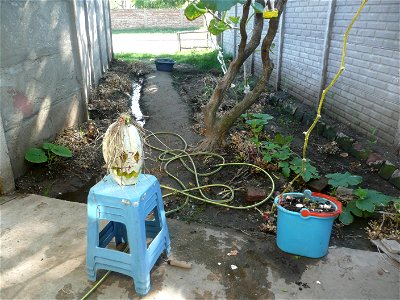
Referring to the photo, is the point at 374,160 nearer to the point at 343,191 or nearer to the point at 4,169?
the point at 343,191

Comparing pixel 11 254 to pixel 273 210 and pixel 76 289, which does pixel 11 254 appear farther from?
pixel 273 210

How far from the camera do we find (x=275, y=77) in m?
7.72

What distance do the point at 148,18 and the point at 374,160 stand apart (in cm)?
2531

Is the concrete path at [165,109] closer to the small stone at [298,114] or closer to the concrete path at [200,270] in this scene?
the small stone at [298,114]

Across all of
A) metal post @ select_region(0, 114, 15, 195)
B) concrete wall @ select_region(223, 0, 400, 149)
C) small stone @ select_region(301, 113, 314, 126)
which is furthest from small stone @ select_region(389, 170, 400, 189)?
metal post @ select_region(0, 114, 15, 195)

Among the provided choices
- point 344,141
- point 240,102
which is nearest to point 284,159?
point 240,102

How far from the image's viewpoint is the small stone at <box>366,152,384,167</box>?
4.06m

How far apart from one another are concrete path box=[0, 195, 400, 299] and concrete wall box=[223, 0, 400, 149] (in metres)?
2.39

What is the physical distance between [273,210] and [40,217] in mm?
2107

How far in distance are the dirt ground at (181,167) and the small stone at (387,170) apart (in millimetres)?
64

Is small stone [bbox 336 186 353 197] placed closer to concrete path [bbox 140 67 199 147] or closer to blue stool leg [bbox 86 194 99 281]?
concrete path [bbox 140 67 199 147]

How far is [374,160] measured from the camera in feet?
13.6

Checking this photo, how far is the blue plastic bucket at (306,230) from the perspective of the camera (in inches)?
95.5

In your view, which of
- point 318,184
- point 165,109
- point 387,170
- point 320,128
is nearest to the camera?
point 318,184
